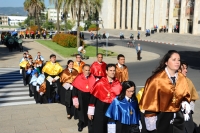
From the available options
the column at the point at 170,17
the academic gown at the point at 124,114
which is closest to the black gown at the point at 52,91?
the academic gown at the point at 124,114

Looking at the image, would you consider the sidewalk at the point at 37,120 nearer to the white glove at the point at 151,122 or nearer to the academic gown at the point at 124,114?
the academic gown at the point at 124,114

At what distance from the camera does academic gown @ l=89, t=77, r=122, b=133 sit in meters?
5.56

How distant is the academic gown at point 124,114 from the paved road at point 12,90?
6.42m

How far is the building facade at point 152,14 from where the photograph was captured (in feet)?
157

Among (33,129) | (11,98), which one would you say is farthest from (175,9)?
(33,129)

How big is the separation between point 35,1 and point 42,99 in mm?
50197

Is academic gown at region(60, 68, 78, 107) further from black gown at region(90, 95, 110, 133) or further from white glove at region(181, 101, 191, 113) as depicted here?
white glove at region(181, 101, 191, 113)

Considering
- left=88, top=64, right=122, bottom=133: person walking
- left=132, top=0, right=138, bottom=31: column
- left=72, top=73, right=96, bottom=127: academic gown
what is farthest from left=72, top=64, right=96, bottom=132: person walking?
left=132, top=0, right=138, bottom=31: column

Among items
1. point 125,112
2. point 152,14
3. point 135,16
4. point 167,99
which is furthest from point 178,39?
point 167,99

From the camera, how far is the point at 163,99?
15.0 feet

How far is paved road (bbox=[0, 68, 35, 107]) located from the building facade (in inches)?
1126

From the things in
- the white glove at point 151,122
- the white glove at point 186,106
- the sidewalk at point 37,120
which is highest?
the white glove at point 186,106

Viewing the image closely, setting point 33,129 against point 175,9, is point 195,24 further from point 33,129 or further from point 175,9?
point 33,129

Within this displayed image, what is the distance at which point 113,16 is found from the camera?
78125mm
